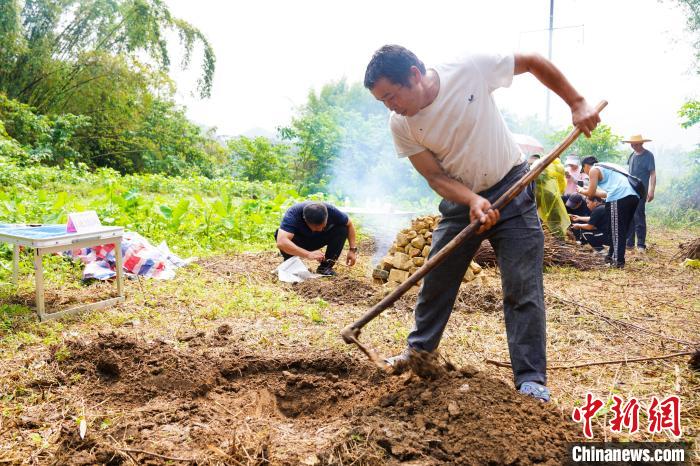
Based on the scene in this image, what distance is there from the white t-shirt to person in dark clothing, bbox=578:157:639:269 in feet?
15.2

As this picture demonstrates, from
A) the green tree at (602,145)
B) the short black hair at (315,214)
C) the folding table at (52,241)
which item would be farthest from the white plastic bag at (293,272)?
the green tree at (602,145)

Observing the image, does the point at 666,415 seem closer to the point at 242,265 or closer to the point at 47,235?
the point at 47,235

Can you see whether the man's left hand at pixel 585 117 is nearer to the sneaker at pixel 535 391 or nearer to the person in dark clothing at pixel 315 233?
the sneaker at pixel 535 391

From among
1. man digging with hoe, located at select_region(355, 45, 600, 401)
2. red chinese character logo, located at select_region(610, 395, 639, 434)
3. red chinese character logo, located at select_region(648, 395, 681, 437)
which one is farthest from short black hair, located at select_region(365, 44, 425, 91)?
red chinese character logo, located at select_region(648, 395, 681, 437)

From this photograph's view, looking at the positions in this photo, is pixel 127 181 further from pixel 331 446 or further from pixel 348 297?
pixel 331 446

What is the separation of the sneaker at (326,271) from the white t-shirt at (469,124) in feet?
10.3

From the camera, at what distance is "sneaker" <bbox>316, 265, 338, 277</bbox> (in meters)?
5.52

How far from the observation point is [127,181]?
38.0 feet

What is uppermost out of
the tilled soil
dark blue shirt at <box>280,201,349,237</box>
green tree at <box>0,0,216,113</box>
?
green tree at <box>0,0,216,113</box>

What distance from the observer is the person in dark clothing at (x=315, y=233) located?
5.29m

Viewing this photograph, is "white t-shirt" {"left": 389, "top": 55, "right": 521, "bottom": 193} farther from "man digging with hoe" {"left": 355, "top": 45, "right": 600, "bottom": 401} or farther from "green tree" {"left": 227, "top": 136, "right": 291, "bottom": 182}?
"green tree" {"left": 227, "top": 136, "right": 291, "bottom": 182}

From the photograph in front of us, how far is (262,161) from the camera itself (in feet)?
54.8

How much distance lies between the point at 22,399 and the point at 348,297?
8.85ft

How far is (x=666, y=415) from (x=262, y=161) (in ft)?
50.6
